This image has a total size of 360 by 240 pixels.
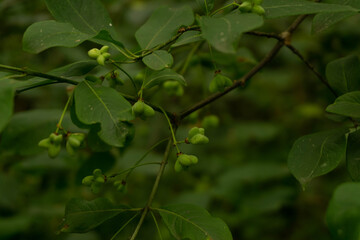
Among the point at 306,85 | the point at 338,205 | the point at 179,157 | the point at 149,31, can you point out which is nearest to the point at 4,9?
the point at 149,31

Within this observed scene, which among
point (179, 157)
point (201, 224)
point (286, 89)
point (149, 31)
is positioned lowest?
point (286, 89)

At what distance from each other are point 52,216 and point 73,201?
1.46 meters

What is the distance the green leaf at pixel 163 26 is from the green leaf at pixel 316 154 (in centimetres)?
47

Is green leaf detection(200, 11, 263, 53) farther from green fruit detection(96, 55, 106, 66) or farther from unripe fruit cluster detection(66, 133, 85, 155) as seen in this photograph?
unripe fruit cluster detection(66, 133, 85, 155)

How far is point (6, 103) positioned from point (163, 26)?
548mm

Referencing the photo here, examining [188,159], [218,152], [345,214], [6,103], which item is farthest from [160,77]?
[218,152]

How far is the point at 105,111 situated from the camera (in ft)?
3.66

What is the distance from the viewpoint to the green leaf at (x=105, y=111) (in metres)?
1.08

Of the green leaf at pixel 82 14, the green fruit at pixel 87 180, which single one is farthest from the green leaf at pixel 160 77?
the green fruit at pixel 87 180

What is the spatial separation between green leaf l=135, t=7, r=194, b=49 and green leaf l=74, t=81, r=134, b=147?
0.18 metres

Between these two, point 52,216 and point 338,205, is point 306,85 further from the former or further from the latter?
point 338,205

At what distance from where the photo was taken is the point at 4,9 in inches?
107

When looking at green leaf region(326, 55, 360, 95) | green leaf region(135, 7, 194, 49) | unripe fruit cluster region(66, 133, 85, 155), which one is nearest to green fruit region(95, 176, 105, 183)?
unripe fruit cluster region(66, 133, 85, 155)

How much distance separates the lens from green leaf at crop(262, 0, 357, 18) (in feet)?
3.46
